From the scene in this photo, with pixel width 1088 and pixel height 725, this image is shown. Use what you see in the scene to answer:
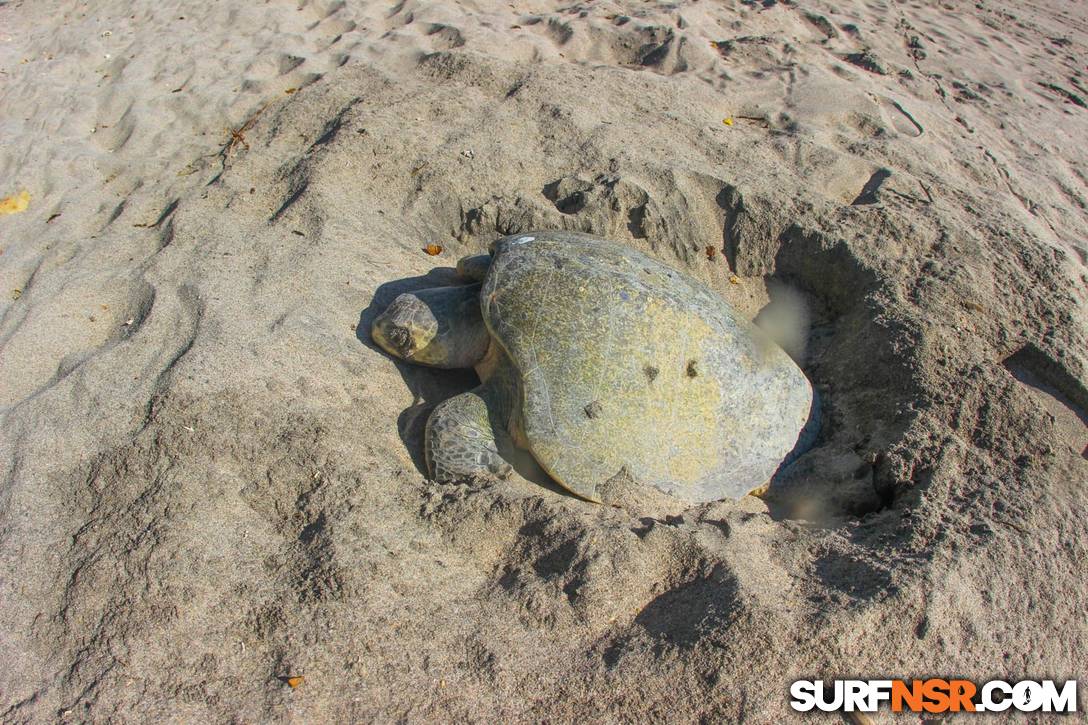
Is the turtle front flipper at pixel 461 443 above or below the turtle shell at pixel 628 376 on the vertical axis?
below

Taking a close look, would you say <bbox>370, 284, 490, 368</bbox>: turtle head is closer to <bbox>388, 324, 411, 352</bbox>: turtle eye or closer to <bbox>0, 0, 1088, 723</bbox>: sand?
<bbox>388, 324, 411, 352</bbox>: turtle eye

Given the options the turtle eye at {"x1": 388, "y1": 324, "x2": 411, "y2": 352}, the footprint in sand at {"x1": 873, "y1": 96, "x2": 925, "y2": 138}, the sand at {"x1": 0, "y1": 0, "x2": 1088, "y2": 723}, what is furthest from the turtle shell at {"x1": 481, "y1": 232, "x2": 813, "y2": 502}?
the footprint in sand at {"x1": 873, "y1": 96, "x2": 925, "y2": 138}

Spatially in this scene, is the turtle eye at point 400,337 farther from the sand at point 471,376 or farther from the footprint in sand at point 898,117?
the footprint in sand at point 898,117

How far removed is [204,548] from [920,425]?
290cm

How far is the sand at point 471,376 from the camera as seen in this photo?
1965mm

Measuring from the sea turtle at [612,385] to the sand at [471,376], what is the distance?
156 millimetres

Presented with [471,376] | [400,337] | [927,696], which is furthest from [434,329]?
[927,696]

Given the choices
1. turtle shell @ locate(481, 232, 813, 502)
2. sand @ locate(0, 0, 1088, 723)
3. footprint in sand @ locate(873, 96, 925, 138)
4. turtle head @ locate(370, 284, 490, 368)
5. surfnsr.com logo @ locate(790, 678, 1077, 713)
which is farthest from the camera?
footprint in sand @ locate(873, 96, 925, 138)

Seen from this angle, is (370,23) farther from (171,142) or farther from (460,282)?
(460,282)

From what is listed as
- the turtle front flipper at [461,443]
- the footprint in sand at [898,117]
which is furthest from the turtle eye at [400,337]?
the footprint in sand at [898,117]

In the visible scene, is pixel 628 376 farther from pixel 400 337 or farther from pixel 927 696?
pixel 927 696

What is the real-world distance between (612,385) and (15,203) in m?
4.10

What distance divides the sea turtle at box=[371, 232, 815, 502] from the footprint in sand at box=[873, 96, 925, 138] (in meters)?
3.04

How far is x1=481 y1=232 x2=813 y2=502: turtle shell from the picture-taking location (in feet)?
8.89
